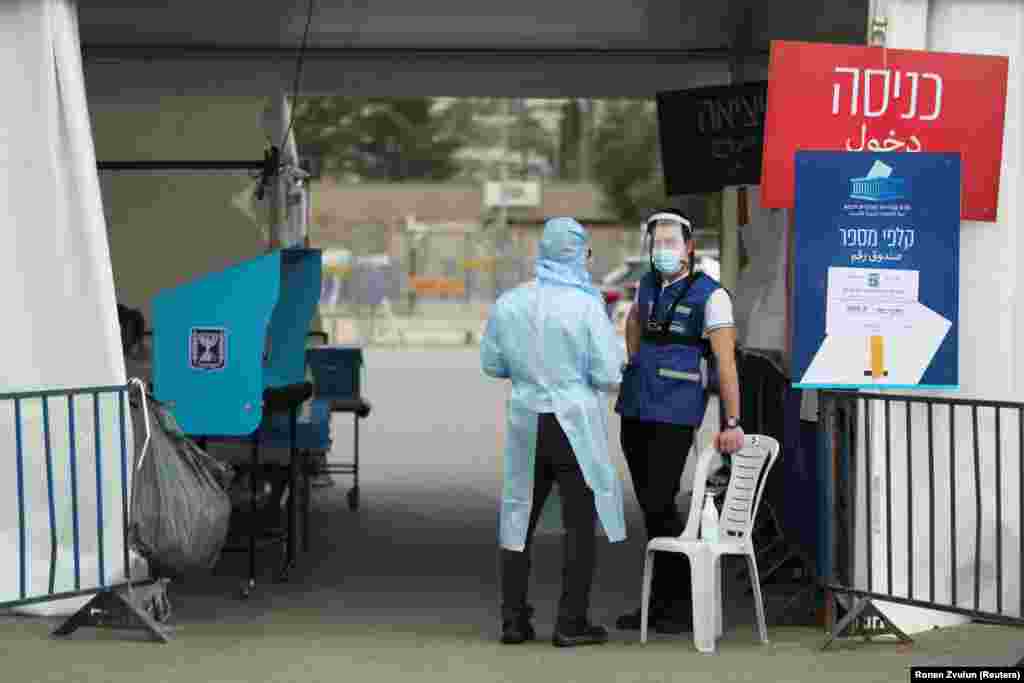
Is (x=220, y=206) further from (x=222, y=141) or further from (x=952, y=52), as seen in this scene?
(x=952, y=52)

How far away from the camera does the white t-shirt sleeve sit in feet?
26.0

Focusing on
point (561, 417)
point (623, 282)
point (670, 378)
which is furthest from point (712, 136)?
point (623, 282)

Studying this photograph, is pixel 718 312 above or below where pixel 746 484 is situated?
above

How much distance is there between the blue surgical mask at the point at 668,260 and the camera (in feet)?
26.4

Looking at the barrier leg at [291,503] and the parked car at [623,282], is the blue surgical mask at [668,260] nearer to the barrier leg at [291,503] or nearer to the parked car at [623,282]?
the barrier leg at [291,503]

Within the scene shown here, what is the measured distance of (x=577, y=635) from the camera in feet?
25.7

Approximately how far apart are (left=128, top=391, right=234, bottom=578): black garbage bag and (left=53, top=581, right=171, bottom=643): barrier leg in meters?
0.22

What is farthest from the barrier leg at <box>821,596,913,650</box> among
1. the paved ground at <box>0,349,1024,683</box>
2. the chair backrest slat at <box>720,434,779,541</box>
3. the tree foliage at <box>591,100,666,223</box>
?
the tree foliage at <box>591,100,666,223</box>

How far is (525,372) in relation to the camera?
780 cm

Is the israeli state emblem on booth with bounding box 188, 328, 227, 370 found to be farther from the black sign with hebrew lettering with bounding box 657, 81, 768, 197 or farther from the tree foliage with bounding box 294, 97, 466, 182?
the tree foliage with bounding box 294, 97, 466, 182

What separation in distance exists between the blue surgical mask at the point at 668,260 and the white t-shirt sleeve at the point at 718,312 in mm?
213

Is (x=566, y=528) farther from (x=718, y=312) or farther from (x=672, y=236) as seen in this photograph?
(x=672, y=236)

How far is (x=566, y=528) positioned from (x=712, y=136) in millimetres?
3980

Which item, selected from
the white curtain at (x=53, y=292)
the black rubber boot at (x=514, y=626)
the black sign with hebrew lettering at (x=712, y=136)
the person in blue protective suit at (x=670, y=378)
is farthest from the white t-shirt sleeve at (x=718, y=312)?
the black sign with hebrew lettering at (x=712, y=136)
